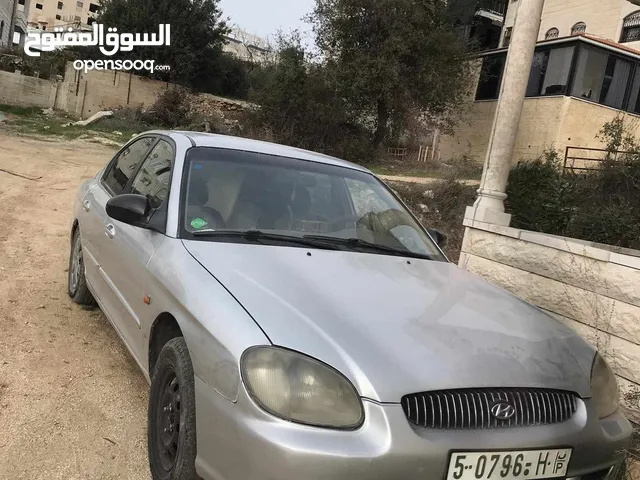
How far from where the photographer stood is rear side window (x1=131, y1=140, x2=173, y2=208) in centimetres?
313

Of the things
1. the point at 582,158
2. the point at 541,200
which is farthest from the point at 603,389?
the point at 582,158

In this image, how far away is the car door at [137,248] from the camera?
285 centimetres

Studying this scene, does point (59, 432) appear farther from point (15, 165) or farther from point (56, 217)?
point (15, 165)

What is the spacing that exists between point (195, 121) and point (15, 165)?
12167 millimetres

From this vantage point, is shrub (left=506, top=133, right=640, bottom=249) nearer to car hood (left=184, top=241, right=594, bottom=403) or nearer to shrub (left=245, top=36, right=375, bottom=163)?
car hood (left=184, top=241, right=594, bottom=403)

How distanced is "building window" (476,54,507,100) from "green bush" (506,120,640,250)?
11718 millimetres

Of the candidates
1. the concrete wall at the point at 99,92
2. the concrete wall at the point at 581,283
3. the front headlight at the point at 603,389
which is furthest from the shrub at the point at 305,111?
the front headlight at the point at 603,389

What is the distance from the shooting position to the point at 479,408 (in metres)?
1.89

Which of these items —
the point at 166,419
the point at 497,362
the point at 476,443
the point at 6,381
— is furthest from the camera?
the point at 6,381

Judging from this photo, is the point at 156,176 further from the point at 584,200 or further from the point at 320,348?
the point at 584,200

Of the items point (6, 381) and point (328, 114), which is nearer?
point (6, 381)

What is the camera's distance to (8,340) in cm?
366

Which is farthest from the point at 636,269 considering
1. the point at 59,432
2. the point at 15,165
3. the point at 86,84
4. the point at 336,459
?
the point at 86,84

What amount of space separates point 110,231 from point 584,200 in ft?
28.4
